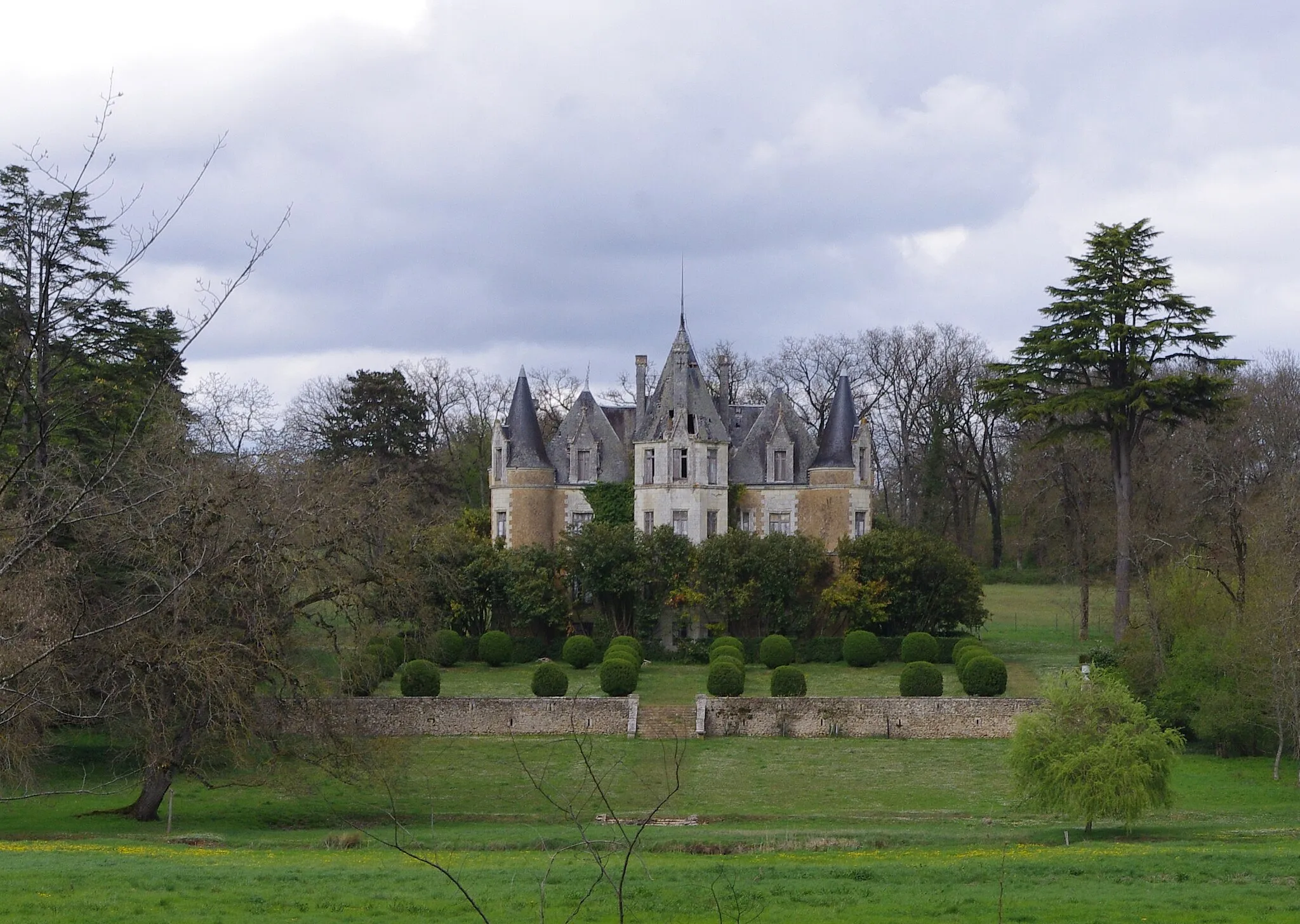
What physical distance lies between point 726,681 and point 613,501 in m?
14.4

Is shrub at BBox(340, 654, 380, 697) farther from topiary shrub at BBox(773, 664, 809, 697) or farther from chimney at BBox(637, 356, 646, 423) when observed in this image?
chimney at BBox(637, 356, 646, 423)

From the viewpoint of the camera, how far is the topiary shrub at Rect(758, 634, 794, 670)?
1607 inches

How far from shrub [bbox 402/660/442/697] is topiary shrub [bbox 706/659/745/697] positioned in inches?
271

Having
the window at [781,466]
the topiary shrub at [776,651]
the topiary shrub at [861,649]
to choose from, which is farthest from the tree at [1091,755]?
the window at [781,466]

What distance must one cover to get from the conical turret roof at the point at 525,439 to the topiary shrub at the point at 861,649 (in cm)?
1310

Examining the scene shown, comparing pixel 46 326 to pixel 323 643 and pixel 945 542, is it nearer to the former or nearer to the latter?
pixel 323 643

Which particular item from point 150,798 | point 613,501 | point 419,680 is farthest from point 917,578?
point 150,798

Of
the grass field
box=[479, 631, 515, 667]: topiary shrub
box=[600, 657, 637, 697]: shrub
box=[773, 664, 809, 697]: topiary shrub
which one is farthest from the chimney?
box=[773, 664, 809, 697]: topiary shrub

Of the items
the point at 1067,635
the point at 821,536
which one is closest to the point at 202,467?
the point at 821,536

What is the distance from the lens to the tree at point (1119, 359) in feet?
120

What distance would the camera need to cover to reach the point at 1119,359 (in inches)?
1458

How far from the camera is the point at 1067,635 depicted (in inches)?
1912

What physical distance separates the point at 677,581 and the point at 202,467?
2051 cm

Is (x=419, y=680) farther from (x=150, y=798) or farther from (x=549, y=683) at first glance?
(x=150, y=798)
